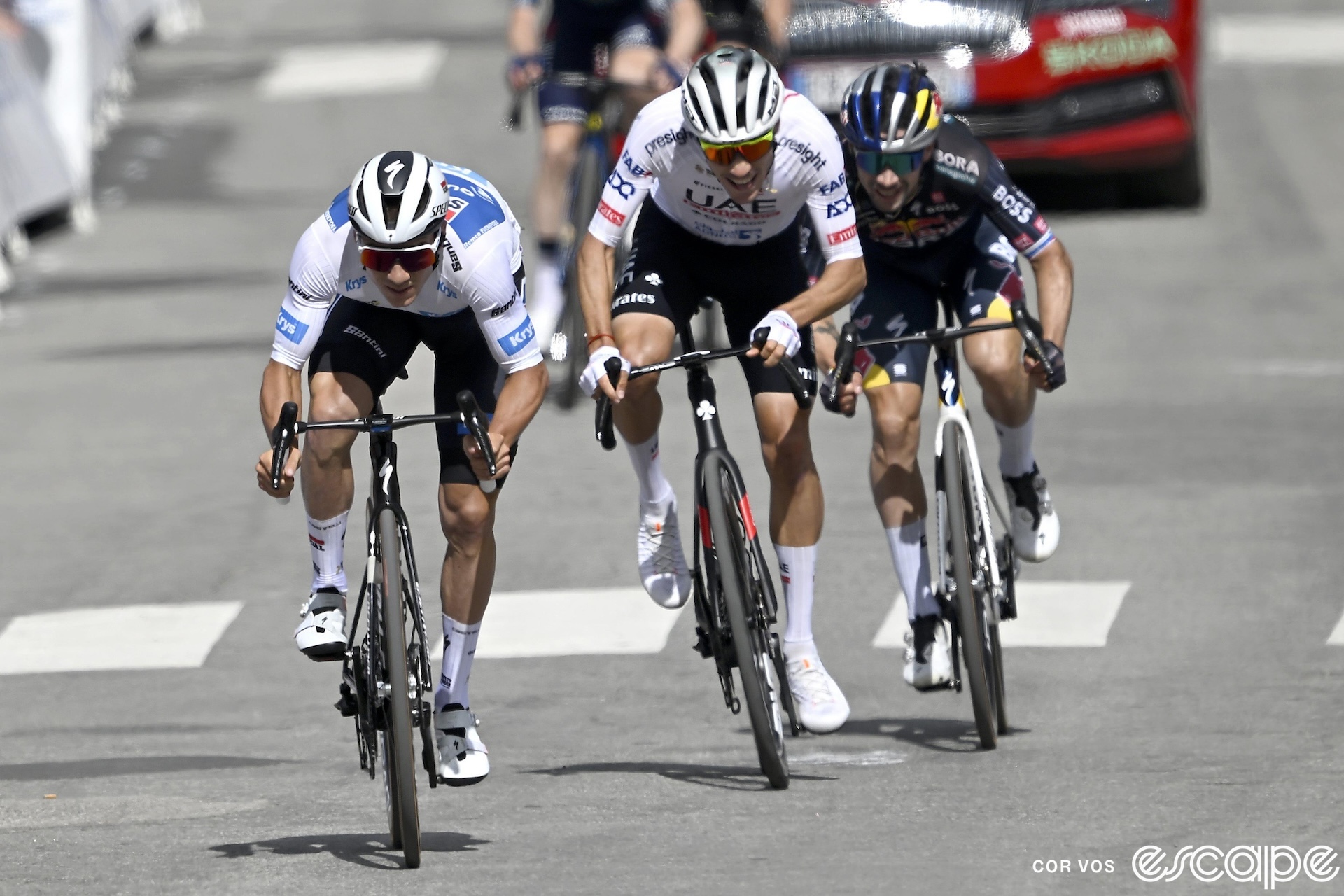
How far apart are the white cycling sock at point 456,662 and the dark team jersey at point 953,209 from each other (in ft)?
6.81

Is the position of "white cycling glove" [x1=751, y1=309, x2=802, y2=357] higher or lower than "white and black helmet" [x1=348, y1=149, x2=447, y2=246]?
lower

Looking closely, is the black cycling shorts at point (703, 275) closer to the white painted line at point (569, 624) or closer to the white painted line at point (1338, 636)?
the white painted line at point (569, 624)

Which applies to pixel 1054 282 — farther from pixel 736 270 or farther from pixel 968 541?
pixel 736 270

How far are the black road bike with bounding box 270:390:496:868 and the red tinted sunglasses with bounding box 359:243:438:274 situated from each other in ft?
1.19

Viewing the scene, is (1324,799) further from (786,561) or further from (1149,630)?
(1149,630)

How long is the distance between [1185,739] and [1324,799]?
104 cm

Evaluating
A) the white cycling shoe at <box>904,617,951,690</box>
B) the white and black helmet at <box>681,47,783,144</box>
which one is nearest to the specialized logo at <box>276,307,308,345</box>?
the white and black helmet at <box>681,47,783,144</box>

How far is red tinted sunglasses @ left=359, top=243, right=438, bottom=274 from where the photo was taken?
22.2 ft

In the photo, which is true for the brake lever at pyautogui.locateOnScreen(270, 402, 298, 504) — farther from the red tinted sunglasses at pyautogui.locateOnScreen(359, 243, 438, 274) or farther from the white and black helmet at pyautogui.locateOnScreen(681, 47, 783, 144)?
the white and black helmet at pyautogui.locateOnScreen(681, 47, 783, 144)

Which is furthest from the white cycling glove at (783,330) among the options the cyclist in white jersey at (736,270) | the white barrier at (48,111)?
the white barrier at (48,111)

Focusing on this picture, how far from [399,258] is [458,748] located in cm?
141

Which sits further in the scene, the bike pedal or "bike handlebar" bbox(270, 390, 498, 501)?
the bike pedal

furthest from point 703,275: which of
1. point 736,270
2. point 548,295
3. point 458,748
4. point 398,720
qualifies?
point 548,295

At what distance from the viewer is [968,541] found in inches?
320
